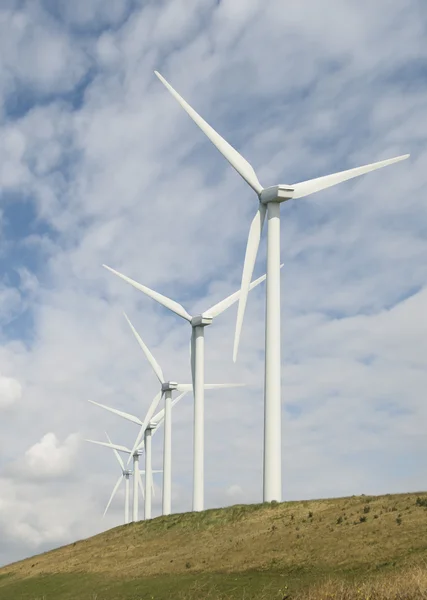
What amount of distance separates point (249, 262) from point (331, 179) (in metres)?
11.4

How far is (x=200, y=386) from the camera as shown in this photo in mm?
86812

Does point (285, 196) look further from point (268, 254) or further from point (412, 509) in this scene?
point (412, 509)

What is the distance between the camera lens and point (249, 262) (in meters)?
66.0

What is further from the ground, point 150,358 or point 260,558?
point 150,358

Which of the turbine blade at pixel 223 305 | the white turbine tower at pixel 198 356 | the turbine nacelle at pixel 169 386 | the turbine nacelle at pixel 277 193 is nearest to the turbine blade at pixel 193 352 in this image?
the white turbine tower at pixel 198 356

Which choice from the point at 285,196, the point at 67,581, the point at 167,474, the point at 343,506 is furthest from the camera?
the point at 167,474

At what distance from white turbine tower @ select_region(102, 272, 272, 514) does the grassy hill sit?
11494 mm

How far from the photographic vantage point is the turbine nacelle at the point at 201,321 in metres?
91.1

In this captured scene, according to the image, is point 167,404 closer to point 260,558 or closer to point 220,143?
point 220,143

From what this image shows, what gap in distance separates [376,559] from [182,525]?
30.1 m

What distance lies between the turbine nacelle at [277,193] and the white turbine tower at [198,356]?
1676 centimetres

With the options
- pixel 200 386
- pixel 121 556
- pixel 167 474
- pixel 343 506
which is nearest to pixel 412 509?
pixel 343 506

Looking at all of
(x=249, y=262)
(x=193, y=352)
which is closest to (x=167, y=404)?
(x=193, y=352)

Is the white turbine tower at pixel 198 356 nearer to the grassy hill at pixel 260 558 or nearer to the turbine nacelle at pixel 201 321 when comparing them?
the turbine nacelle at pixel 201 321
